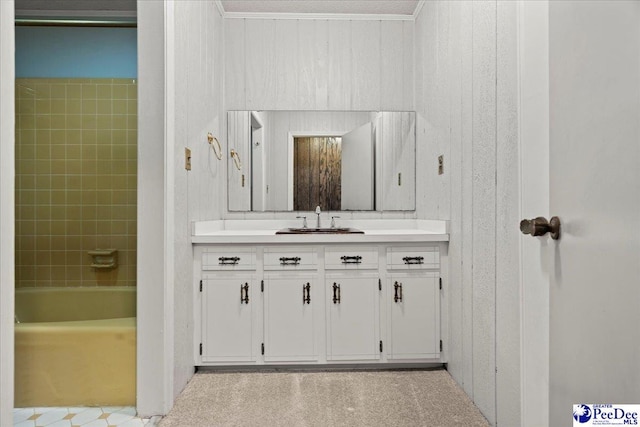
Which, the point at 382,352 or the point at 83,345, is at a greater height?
the point at 83,345

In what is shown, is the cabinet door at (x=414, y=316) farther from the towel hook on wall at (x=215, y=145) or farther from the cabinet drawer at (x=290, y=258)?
the towel hook on wall at (x=215, y=145)

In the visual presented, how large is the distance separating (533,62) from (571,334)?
853mm

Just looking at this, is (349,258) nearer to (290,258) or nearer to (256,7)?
(290,258)

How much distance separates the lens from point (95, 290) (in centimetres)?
257

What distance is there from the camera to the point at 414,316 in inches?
92.4

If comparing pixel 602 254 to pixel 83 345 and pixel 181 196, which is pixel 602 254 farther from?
pixel 83 345

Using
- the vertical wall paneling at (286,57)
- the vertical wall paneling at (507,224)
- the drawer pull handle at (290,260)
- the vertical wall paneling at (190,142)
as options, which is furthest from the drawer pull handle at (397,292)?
the vertical wall paneling at (286,57)

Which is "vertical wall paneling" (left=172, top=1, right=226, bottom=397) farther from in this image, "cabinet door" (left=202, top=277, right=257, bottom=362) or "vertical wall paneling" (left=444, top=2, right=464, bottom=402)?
"vertical wall paneling" (left=444, top=2, right=464, bottom=402)

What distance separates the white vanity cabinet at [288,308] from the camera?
2.31 m

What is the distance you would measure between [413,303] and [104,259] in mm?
2114

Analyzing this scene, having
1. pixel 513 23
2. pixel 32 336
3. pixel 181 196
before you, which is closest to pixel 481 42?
pixel 513 23

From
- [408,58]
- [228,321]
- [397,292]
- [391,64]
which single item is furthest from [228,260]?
[408,58]

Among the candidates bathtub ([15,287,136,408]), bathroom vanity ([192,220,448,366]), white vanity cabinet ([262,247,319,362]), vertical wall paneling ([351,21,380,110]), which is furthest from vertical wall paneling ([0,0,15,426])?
vertical wall paneling ([351,21,380,110])

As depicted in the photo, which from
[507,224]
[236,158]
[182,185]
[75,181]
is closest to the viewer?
[507,224]
